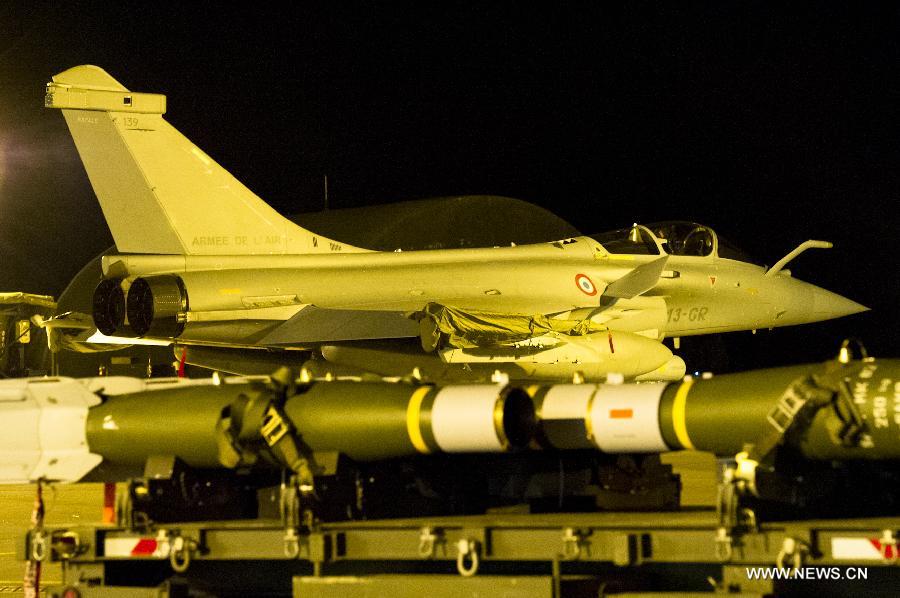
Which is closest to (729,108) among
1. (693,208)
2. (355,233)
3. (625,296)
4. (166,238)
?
(693,208)

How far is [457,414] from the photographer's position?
5.69 metres

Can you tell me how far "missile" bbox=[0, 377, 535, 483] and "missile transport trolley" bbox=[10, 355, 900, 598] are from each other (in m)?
0.01

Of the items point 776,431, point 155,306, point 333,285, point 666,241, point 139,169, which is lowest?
point 776,431

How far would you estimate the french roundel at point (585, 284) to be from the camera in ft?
54.1

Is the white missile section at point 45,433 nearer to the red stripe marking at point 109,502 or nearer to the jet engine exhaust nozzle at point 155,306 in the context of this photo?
the red stripe marking at point 109,502

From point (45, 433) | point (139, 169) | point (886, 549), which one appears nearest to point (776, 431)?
point (886, 549)

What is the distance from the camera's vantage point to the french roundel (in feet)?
54.1

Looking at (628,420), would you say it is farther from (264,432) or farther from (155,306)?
(155,306)

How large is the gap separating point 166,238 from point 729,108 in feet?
64.0

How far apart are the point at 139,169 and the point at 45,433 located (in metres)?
8.03

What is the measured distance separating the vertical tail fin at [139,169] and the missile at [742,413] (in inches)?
363

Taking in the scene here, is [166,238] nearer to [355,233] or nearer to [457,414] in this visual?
[457,414]

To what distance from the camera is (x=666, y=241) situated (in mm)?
17359
